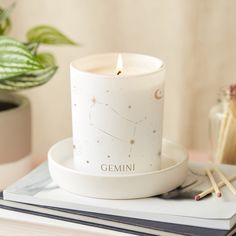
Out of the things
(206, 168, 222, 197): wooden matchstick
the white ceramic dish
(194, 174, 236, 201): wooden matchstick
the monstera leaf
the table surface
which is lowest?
the table surface

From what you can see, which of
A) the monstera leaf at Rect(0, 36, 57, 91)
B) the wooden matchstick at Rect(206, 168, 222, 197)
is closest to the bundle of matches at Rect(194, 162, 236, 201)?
the wooden matchstick at Rect(206, 168, 222, 197)

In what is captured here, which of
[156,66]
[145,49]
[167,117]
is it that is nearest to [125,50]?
[145,49]

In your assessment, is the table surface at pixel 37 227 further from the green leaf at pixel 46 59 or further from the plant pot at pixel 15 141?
the green leaf at pixel 46 59

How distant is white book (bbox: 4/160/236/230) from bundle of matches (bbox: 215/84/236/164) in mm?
126

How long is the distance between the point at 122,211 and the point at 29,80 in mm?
296

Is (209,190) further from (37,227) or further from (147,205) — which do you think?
(37,227)

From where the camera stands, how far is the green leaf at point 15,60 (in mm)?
813

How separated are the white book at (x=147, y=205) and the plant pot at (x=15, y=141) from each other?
0.15 metres

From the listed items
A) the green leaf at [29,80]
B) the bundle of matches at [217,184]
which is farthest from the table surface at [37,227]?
the green leaf at [29,80]

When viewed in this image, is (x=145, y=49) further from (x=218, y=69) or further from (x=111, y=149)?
(x=111, y=149)

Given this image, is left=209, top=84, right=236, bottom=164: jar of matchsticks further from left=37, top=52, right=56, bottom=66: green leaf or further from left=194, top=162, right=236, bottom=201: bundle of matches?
left=37, top=52, right=56, bottom=66: green leaf

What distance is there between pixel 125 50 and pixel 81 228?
0.49 metres

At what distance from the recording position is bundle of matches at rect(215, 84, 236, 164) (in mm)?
855

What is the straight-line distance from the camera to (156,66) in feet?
2.40
